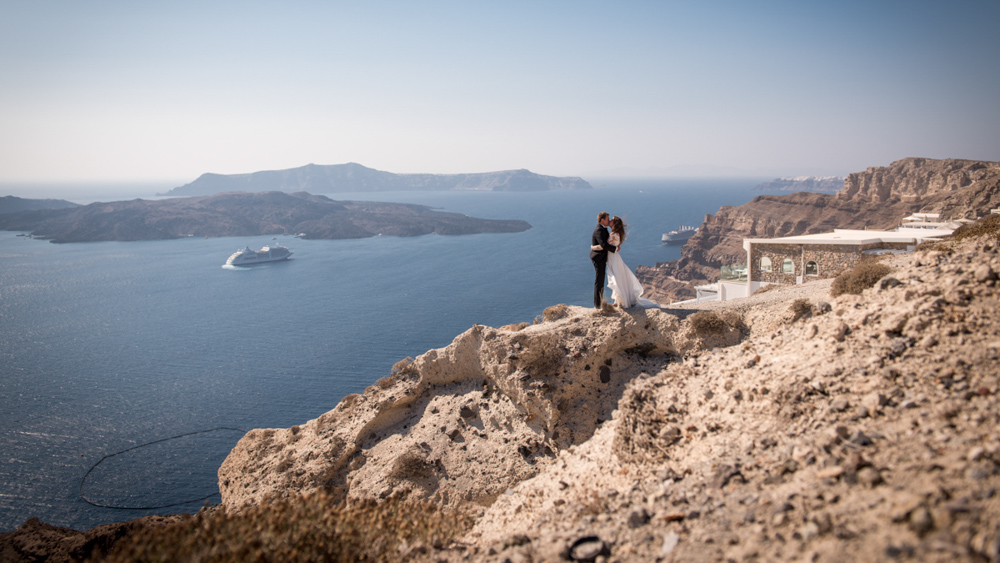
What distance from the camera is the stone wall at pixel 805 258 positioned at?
21.3m

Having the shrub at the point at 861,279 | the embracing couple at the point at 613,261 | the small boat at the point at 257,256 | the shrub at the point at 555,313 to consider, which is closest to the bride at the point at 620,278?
the embracing couple at the point at 613,261

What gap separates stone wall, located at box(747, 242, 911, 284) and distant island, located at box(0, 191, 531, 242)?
121914 millimetres

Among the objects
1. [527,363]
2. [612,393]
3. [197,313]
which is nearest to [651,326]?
[612,393]

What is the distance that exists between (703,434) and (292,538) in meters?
5.79

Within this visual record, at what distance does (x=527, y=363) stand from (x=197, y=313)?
73.1 m

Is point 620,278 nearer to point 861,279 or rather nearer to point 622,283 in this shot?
point 622,283

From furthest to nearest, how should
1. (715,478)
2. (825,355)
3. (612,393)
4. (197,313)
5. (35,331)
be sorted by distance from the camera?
(197,313)
(35,331)
(612,393)
(825,355)
(715,478)

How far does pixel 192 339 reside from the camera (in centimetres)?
5953

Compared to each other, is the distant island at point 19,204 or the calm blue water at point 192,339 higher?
the distant island at point 19,204

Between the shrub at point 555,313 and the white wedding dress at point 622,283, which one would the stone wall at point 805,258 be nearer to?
the white wedding dress at point 622,283

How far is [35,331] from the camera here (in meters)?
62.5

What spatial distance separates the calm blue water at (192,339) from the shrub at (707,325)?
30357mm

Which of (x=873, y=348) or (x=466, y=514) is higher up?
(x=873, y=348)

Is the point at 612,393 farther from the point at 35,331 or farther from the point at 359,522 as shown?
the point at 35,331
